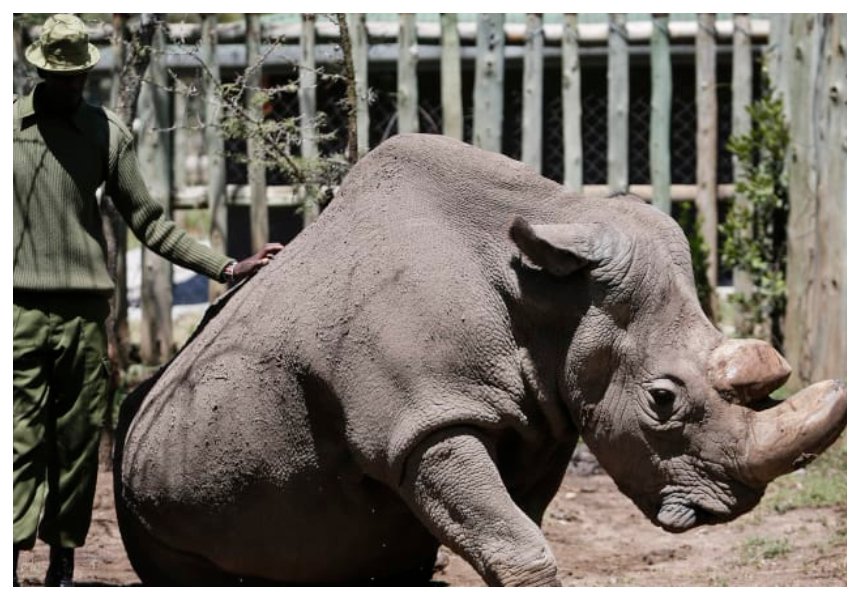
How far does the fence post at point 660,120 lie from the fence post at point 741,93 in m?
0.51

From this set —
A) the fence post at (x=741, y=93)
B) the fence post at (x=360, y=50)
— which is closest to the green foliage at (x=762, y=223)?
the fence post at (x=741, y=93)

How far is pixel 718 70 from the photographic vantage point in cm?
1274

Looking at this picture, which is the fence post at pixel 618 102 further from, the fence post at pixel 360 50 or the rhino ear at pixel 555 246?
the rhino ear at pixel 555 246

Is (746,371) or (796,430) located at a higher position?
(746,371)

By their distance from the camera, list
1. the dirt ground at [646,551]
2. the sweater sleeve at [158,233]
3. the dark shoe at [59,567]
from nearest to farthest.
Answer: the dark shoe at [59,567] < the sweater sleeve at [158,233] < the dirt ground at [646,551]

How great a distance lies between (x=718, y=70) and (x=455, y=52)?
2661 mm

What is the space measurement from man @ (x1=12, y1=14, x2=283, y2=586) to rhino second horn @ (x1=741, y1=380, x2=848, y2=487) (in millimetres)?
2524

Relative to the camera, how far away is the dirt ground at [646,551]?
23.8 ft

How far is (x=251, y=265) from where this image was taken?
20.0ft

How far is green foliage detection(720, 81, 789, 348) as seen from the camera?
1130 cm

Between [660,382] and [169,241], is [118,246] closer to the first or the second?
[169,241]

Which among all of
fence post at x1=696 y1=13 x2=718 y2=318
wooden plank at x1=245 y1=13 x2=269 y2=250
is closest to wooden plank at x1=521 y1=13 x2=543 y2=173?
fence post at x1=696 y1=13 x2=718 y2=318

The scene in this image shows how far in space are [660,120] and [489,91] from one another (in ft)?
4.55

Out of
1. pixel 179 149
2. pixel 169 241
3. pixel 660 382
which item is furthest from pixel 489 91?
pixel 660 382
